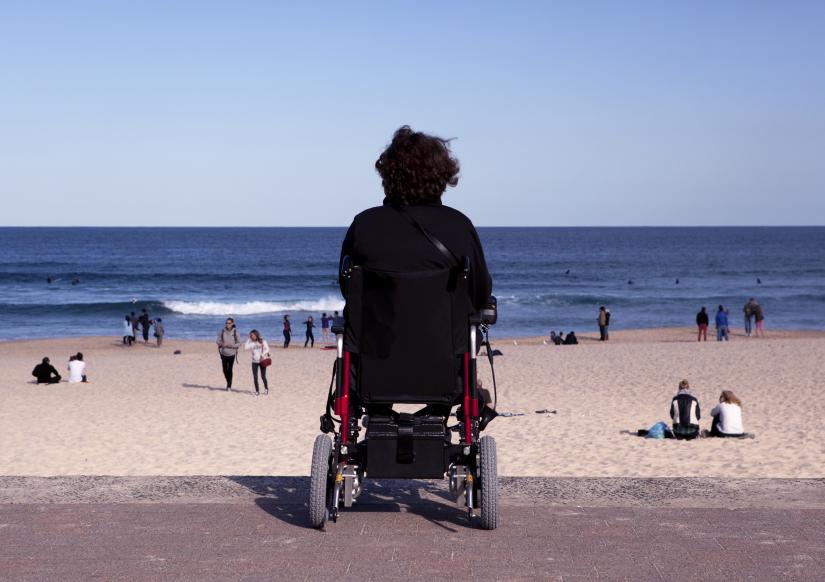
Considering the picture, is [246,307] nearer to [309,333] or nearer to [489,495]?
[309,333]

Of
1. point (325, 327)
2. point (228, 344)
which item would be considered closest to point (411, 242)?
point (228, 344)

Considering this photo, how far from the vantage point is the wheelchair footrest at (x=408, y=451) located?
4617mm

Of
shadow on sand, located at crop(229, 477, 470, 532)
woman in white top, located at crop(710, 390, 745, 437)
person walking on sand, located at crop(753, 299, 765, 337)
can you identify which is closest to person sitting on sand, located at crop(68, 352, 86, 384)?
woman in white top, located at crop(710, 390, 745, 437)

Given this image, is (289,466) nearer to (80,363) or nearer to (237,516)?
(237,516)

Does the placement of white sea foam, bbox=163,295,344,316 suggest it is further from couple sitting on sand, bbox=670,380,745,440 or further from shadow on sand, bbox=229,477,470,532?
shadow on sand, bbox=229,477,470,532

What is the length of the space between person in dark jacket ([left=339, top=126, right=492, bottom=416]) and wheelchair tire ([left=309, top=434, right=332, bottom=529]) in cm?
55

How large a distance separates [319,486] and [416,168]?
1.53 metres

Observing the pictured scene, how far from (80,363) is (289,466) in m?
12.5

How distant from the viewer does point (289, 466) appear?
11430 mm

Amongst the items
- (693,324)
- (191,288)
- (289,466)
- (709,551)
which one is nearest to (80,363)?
(289,466)

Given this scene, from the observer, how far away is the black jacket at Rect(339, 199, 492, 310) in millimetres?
4520

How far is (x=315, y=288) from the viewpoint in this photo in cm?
7119

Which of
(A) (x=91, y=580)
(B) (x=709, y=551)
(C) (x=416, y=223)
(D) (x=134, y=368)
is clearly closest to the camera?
(A) (x=91, y=580)

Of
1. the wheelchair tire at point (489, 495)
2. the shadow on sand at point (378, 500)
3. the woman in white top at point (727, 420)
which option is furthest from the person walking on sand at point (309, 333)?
the wheelchair tire at point (489, 495)
